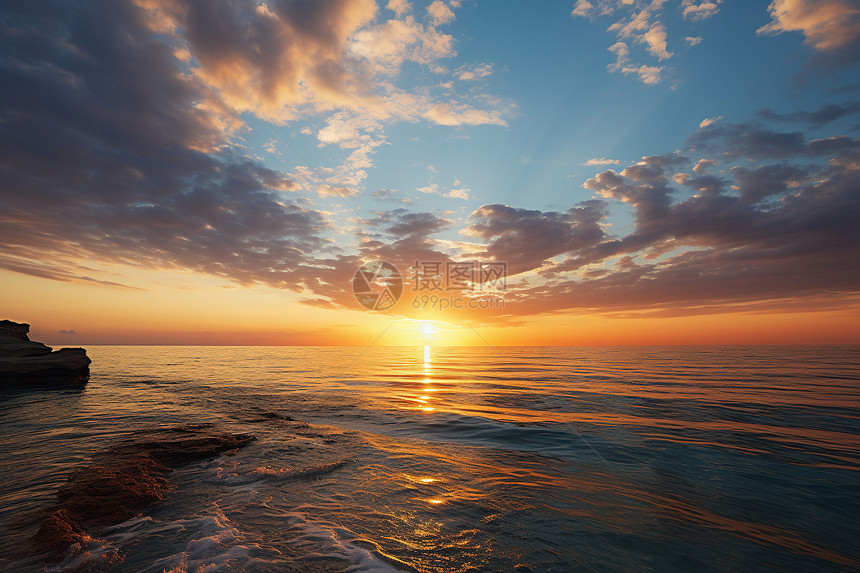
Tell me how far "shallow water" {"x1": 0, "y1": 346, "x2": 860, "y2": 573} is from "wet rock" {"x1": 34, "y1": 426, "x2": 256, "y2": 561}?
1.15ft

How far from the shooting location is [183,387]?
26.7 meters

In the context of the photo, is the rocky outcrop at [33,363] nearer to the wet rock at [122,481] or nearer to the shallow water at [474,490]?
the shallow water at [474,490]

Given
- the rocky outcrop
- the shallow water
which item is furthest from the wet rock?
the rocky outcrop

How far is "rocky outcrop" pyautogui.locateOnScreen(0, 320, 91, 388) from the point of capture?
25.9 m

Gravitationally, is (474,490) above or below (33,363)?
below

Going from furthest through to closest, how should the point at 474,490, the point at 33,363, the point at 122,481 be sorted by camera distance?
the point at 33,363, the point at 474,490, the point at 122,481

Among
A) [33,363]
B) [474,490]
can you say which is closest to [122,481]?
[474,490]

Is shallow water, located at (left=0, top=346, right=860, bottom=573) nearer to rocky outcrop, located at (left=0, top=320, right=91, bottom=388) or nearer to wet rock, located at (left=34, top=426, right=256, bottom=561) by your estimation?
wet rock, located at (left=34, top=426, right=256, bottom=561)

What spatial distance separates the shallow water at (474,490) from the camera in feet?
17.8

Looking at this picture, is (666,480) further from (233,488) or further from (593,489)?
(233,488)

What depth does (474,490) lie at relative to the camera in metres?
8.06

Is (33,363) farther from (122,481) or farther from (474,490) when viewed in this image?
(474,490)

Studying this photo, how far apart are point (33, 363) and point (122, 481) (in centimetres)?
3186

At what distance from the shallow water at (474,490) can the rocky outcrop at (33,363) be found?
576 inches
